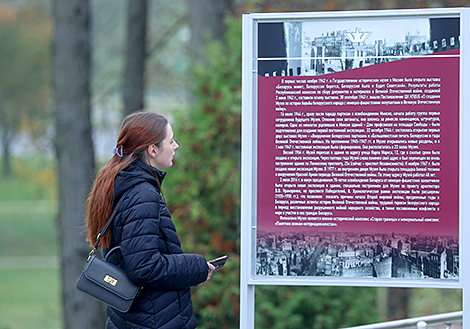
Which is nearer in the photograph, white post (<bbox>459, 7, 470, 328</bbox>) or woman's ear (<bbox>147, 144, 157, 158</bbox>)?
woman's ear (<bbox>147, 144, 157, 158</bbox>)

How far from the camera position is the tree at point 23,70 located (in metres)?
20.7

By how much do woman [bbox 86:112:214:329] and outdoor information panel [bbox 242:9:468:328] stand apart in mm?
642

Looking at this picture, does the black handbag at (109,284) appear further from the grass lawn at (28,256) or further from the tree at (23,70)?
the tree at (23,70)

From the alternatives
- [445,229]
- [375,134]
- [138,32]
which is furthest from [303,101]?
[138,32]

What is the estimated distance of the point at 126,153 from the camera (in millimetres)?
2686

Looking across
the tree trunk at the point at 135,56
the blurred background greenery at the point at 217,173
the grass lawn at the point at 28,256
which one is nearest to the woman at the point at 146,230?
the blurred background greenery at the point at 217,173

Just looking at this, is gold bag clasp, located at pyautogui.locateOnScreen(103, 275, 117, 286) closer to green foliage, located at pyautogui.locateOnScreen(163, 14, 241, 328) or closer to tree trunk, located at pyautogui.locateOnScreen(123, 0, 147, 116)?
green foliage, located at pyautogui.locateOnScreen(163, 14, 241, 328)

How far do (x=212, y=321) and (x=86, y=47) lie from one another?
389 centimetres

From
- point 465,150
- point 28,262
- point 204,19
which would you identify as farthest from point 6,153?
point 465,150

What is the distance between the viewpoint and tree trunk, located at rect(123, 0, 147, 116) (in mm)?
10391

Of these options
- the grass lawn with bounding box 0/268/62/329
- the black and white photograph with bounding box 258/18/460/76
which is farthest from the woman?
the grass lawn with bounding box 0/268/62/329

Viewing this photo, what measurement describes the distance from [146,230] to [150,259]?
0.12m

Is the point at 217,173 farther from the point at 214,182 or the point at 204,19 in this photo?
the point at 204,19

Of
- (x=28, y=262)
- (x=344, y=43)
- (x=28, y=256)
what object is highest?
(x=344, y=43)
